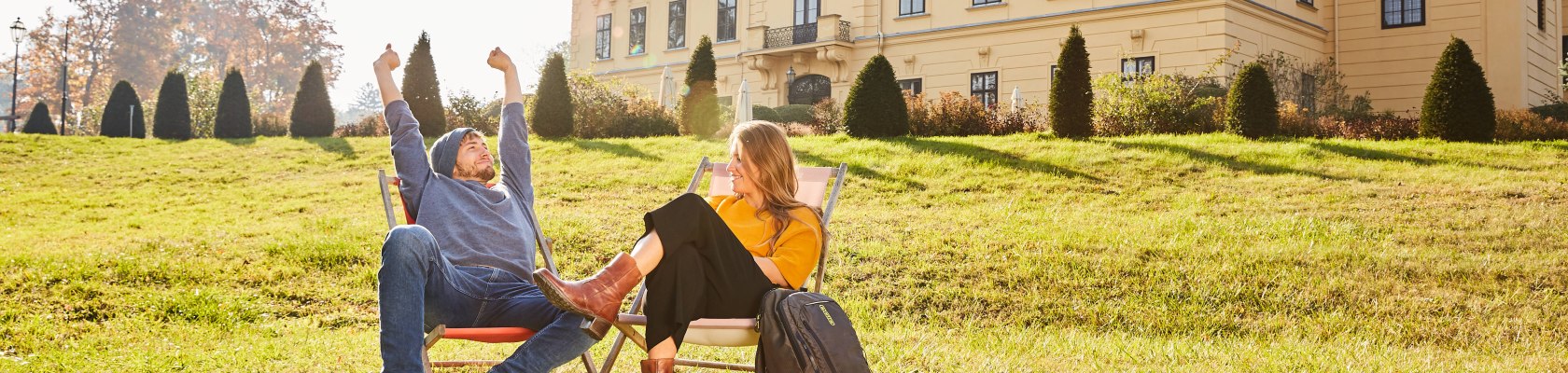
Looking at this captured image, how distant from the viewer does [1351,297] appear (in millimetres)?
6059

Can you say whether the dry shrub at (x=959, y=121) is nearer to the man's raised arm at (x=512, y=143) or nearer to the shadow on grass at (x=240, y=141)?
the shadow on grass at (x=240, y=141)

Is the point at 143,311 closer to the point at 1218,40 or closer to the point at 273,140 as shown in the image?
the point at 273,140

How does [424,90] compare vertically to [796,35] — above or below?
below

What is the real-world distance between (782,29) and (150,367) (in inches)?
799

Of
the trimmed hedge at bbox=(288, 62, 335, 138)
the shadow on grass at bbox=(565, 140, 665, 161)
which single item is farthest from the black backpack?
the trimmed hedge at bbox=(288, 62, 335, 138)

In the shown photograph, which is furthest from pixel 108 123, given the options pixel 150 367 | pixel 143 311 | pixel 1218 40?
pixel 1218 40

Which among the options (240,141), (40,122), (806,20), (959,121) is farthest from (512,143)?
(40,122)

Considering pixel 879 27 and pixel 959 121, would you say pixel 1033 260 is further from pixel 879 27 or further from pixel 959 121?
pixel 879 27

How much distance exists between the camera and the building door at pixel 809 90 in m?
23.6

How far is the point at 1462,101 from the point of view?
38.8ft

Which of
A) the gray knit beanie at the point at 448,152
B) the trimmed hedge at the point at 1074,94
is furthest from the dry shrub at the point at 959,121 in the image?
the gray knit beanie at the point at 448,152

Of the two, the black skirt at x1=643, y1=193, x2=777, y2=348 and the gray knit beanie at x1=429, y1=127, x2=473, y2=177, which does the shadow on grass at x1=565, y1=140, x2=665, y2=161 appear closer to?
the gray knit beanie at x1=429, y1=127, x2=473, y2=177

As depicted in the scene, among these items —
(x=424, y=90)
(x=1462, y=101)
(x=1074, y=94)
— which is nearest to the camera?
(x=1462, y=101)

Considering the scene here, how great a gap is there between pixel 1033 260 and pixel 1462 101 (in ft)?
25.3
